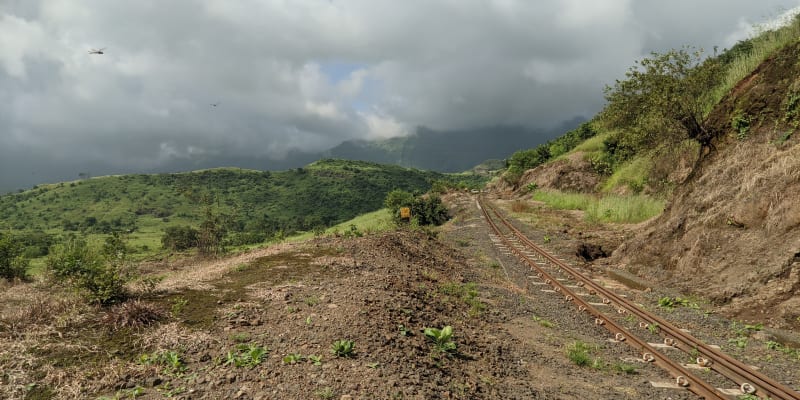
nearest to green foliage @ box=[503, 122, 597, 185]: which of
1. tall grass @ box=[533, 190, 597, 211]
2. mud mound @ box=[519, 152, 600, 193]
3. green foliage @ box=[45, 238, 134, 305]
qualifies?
mud mound @ box=[519, 152, 600, 193]

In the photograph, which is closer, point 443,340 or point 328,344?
point 328,344

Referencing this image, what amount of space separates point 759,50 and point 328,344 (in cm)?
2376

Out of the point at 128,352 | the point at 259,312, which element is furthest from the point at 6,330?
the point at 259,312

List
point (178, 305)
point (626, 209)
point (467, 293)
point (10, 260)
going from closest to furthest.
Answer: point (178, 305), point (467, 293), point (10, 260), point (626, 209)

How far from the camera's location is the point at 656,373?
7.70 meters

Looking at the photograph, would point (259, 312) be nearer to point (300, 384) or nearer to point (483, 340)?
point (300, 384)

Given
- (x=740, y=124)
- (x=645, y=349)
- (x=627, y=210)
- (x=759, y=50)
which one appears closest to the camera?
(x=645, y=349)

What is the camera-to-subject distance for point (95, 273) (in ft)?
28.1

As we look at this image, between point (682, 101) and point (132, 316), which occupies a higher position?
point (682, 101)

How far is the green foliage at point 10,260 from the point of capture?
2223 cm

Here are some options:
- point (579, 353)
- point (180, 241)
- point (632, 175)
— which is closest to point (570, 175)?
point (632, 175)

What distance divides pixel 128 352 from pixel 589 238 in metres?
22.4

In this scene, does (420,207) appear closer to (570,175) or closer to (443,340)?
(570,175)

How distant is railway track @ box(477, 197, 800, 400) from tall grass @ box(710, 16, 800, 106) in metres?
12.8
